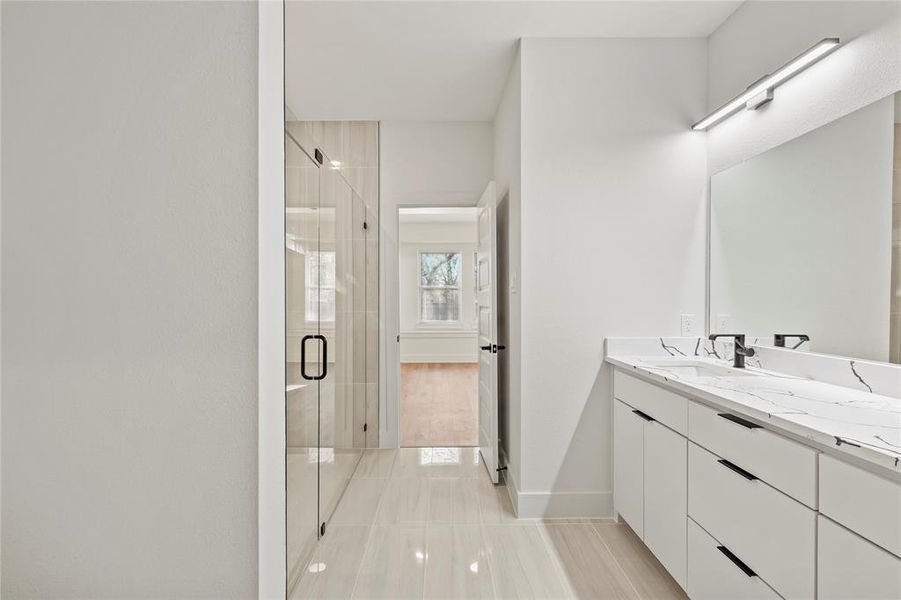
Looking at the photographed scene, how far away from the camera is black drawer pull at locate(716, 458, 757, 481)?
54.5 inches

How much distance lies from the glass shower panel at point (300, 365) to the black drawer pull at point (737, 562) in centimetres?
149

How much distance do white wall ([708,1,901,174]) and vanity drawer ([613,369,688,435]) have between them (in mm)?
1219

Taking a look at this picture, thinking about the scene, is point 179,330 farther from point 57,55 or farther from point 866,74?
point 866,74

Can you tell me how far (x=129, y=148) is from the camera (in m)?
0.97

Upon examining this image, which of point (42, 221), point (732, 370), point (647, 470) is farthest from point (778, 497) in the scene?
point (42, 221)

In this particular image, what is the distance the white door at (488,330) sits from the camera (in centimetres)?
299

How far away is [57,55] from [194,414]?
0.79 m

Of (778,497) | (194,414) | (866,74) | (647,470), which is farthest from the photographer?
(647,470)

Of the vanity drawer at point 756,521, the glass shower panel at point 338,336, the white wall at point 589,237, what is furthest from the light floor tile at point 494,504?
the vanity drawer at point 756,521

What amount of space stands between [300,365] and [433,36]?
6.09 feet

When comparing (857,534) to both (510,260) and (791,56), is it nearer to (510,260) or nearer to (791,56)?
(791,56)

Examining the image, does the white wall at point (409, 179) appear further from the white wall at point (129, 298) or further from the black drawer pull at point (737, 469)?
the white wall at point (129, 298)

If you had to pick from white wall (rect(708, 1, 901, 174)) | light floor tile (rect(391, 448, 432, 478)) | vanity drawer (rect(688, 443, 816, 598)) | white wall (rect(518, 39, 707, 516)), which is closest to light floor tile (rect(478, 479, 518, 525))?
white wall (rect(518, 39, 707, 516))

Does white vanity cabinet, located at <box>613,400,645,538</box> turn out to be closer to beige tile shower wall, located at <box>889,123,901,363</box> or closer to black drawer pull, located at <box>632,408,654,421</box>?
black drawer pull, located at <box>632,408,654,421</box>
